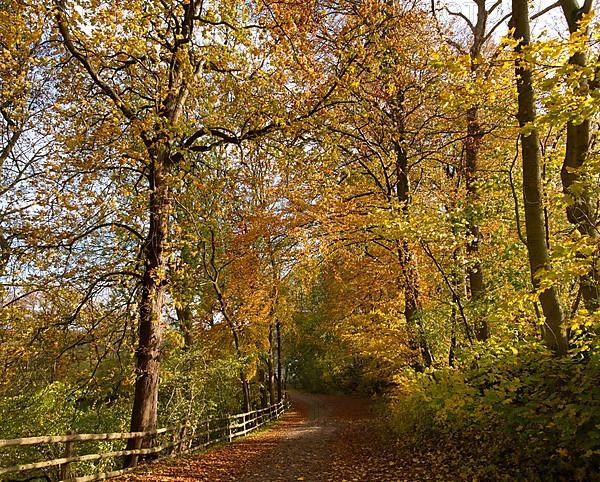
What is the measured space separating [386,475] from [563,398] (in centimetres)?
333

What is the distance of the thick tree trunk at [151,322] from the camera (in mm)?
8336

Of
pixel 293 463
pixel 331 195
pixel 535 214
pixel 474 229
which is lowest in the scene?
pixel 293 463

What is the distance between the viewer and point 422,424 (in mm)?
9891

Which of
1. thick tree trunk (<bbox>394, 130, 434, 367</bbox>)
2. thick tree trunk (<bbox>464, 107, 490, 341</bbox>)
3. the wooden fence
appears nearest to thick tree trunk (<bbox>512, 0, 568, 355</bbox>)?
thick tree trunk (<bbox>464, 107, 490, 341</bbox>)

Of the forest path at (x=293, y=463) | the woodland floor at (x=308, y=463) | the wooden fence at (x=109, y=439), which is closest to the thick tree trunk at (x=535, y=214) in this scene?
the woodland floor at (x=308, y=463)

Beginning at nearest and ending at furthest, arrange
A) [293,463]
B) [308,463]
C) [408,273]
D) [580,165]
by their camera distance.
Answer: [580,165] < [308,463] < [293,463] < [408,273]

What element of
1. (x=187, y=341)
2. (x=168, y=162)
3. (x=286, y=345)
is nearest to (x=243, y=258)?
(x=187, y=341)

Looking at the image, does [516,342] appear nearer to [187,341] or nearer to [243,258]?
[243,258]

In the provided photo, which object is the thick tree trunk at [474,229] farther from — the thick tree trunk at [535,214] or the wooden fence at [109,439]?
the wooden fence at [109,439]

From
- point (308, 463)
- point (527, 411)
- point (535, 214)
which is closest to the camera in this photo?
point (527, 411)

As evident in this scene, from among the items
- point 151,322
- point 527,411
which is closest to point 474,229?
point 527,411

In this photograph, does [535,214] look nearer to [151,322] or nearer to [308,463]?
[308,463]

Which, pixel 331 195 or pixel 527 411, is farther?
pixel 331 195

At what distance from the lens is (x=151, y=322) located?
9.00 meters
